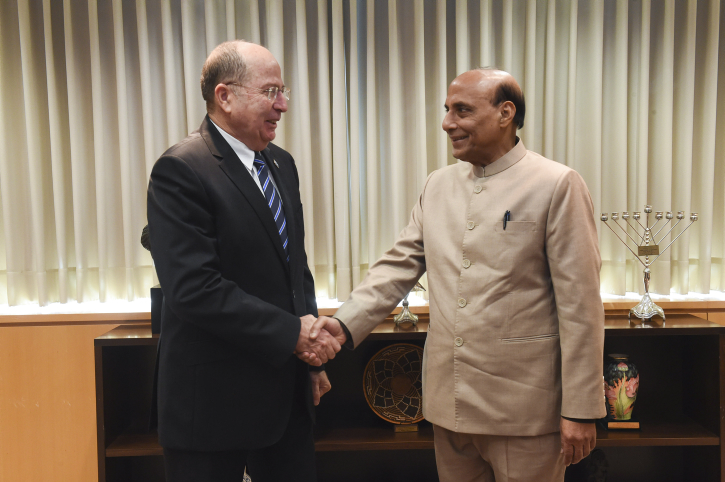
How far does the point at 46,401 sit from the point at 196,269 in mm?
1640

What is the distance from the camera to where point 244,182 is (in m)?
1.44

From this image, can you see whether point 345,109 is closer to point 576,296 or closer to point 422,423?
point 422,423

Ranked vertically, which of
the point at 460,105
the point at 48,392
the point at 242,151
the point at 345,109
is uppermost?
the point at 345,109

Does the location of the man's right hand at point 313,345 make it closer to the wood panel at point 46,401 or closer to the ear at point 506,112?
the ear at point 506,112

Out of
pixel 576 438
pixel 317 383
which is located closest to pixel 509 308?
pixel 576 438

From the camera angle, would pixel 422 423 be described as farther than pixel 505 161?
Yes

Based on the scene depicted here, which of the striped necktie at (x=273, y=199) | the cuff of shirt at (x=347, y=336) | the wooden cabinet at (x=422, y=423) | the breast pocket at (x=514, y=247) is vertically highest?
the striped necktie at (x=273, y=199)

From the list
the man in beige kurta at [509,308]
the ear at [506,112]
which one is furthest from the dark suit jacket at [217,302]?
the ear at [506,112]

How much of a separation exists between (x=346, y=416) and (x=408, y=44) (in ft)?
5.67

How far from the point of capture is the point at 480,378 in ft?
4.91

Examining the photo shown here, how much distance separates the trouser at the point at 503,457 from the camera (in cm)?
148

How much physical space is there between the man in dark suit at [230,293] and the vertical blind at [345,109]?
1.11 metres

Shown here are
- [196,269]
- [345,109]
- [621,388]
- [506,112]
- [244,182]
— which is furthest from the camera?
[345,109]

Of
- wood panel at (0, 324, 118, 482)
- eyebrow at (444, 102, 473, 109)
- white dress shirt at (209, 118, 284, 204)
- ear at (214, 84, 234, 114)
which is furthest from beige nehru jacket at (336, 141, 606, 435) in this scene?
wood panel at (0, 324, 118, 482)
